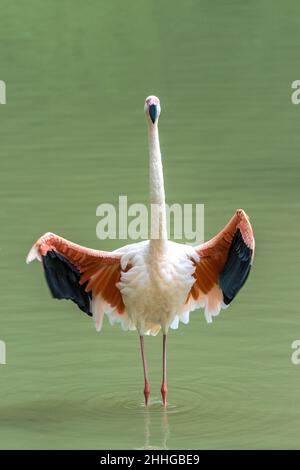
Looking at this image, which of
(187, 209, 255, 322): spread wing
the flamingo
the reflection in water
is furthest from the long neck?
the reflection in water

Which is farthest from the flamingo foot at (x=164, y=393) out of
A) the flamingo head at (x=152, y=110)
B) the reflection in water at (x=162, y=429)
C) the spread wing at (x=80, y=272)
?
the flamingo head at (x=152, y=110)

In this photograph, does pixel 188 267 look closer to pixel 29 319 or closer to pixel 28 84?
pixel 29 319

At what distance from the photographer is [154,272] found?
1016 cm

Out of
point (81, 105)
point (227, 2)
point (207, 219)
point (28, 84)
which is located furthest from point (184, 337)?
point (227, 2)

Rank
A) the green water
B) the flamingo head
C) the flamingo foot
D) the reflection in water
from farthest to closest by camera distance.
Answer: the flamingo foot → the green water → the flamingo head → the reflection in water

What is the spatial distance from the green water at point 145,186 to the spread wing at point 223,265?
663 millimetres

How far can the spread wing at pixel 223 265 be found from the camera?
10039mm

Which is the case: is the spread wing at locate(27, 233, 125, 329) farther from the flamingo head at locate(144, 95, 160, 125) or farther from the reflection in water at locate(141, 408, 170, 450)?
the flamingo head at locate(144, 95, 160, 125)

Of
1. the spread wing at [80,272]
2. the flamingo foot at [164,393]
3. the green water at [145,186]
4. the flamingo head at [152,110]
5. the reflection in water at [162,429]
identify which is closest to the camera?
the reflection in water at [162,429]

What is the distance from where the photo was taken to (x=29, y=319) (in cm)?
1255

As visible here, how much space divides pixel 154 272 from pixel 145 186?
690cm

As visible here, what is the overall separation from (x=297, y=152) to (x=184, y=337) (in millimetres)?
7193

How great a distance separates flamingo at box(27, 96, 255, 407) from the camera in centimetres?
1005

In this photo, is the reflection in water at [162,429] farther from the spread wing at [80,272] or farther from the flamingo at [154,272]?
the spread wing at [80,272]
